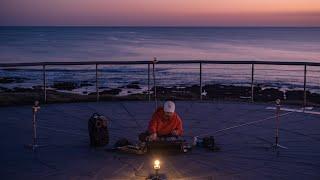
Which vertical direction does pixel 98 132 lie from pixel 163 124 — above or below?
below

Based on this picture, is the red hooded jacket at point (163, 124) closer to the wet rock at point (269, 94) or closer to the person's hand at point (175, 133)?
the person's hand at point (175, 133)

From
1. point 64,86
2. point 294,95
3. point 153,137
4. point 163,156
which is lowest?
point 163,156

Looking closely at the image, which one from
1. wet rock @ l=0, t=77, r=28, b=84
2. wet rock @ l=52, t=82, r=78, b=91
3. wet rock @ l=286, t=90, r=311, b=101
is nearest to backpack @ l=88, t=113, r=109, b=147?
wet rock @ l=286, t=90, r=311, b=101

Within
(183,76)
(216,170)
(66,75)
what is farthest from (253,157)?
(66,75)

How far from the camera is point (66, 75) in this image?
28.7 m

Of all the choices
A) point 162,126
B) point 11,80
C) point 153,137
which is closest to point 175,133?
point 162,126

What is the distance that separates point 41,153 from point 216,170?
7.66 ft

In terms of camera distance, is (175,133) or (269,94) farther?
(269,94)

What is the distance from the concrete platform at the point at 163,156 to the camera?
19.4 ft

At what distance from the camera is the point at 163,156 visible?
21.6 feet

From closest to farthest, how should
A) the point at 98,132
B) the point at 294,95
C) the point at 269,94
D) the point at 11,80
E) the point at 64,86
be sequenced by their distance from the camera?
the point at 98,132, the point at 269,94, the point at 294,95, the point at 64,86, the point at 11,80

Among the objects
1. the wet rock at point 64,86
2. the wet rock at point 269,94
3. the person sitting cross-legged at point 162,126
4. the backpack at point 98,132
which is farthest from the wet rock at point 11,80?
the person sitting cross-legged at point 162,126

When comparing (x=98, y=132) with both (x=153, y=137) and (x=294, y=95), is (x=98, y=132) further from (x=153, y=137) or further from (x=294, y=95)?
(x=294, y=95)

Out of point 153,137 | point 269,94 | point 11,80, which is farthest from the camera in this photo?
point 11,80
